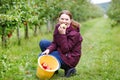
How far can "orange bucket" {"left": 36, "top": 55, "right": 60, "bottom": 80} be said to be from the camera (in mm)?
6234

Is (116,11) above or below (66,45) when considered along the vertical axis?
below

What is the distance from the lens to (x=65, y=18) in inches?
266

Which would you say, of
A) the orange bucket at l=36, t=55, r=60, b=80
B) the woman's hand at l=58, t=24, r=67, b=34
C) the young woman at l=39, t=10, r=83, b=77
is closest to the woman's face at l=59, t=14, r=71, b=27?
the young woman at l=39, t=10, r=83, b=77

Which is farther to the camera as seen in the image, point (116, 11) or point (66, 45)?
point (116, 11)

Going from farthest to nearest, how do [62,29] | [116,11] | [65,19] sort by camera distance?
[116,11] < [65,19] < [62,29]

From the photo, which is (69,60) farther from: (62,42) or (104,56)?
(104,56)

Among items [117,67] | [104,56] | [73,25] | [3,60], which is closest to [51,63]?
[73,25]

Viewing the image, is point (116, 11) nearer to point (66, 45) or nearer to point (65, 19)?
point (65, 19)

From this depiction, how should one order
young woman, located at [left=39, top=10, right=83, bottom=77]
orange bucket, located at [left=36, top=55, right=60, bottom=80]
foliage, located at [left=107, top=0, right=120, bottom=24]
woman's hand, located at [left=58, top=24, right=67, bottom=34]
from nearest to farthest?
orange bucket, located at [left=36, top=55, right=60, bottom=80] < woman's hand, located at [left=58, top=24, right=67, bottom=34] < young woman, located at [left=39, top=10, right=83, bottom=77] < foliage, located at [left=107, top=0, right=120, bottom=24]

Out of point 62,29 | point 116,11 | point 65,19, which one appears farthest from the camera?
point 116,11

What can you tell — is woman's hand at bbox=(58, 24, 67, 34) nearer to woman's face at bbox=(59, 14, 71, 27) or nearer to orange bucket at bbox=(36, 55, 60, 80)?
woman's face at bbox=(59, 14, 71, 27)

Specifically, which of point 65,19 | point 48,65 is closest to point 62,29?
point 65,19

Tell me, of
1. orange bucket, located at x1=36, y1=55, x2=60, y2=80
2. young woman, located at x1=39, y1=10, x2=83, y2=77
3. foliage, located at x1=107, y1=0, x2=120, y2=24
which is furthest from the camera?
foliage, located at x1=107, y1=0, x2=120, y2=24

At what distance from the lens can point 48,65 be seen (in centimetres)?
678
